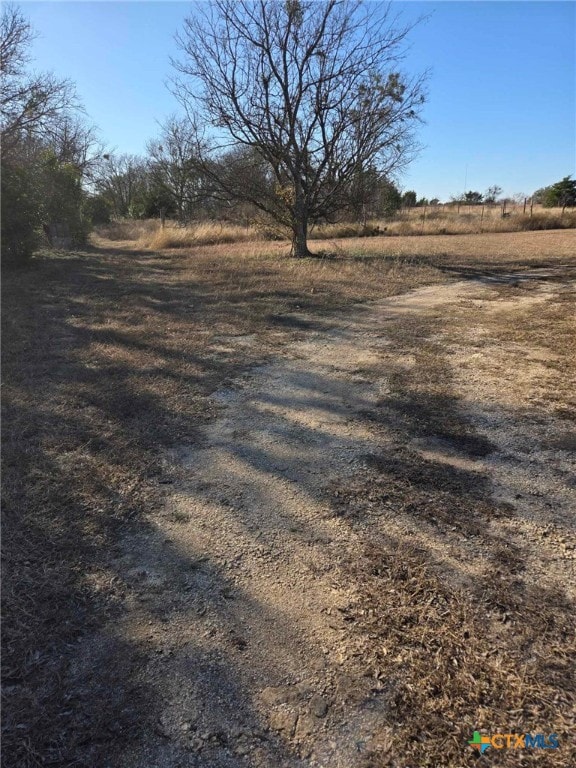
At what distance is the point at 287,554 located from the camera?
6.75 feet

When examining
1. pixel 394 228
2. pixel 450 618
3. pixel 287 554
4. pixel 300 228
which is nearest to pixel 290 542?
pixel 287 554

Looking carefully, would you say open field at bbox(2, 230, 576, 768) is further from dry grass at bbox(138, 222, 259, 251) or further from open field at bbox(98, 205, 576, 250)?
open field at bbox(98, 205, 576, 250)

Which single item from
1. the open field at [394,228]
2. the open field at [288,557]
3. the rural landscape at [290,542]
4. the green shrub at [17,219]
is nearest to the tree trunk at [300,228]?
the green shrub at [17,219]

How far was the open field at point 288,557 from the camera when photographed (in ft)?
4.56

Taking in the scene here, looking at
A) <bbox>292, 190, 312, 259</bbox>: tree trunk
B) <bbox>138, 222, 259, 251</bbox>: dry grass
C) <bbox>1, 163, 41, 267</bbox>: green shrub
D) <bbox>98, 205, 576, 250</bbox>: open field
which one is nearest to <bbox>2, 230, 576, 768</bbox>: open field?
<bbox>1, 163, 41, 267</bbox>: green shrub

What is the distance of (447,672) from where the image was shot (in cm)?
152

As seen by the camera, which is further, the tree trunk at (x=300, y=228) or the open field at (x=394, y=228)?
the open field at (x=394, y=228)

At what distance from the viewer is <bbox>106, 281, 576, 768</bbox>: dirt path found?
1394mm

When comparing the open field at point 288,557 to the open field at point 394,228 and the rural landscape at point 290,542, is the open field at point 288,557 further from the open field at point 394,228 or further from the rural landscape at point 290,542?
the open field at point 394,228

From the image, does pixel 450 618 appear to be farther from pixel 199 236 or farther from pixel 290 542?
pixel 199 236

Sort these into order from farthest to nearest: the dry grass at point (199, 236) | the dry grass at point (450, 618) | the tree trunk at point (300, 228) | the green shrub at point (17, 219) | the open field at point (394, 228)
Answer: the open field at point (394, 228), the dry grass at point (199, 236), the tree trunk at point (300, 228), the green shrub at point (17, 219), the dry grass at point (450, 618)

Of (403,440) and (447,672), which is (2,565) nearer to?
(447,672)

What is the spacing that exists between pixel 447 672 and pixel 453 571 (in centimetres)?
47

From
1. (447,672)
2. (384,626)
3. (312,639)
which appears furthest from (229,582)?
(447,672)
